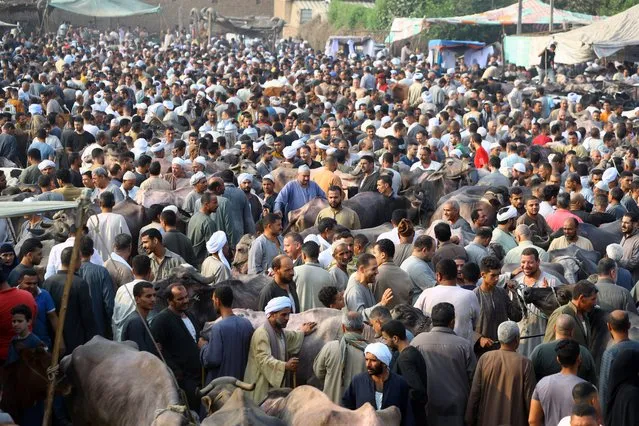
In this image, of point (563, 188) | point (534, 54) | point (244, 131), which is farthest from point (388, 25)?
point (563, 188)

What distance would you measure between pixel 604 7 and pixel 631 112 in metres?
22.5

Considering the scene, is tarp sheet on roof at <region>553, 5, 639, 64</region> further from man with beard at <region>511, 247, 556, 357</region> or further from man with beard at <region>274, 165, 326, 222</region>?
man with beard at <region>511, 247, 556, 357</region>

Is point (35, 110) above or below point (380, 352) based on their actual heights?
below

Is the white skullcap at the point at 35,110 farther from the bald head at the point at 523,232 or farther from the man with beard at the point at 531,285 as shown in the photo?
the man with beard at the point at 531,285

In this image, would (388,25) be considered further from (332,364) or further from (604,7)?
(332,364)

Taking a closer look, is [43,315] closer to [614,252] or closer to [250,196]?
[614,252]

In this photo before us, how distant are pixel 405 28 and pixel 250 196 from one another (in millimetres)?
30784

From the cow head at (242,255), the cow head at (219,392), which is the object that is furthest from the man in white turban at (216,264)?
the cow head at (219,392)

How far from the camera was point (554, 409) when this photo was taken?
7438mm

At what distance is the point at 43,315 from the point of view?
28.9ft

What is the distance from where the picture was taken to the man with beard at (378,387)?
24.5 ft

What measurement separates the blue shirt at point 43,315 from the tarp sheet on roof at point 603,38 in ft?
69.8

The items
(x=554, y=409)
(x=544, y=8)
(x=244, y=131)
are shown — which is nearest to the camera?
(x=554, y=409)

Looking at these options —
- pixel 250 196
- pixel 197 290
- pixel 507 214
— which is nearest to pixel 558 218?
pixel 507 214
